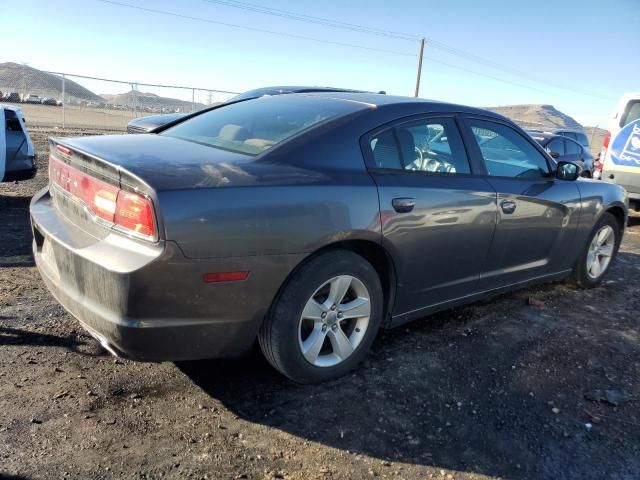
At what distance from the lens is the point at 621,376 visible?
337 cm

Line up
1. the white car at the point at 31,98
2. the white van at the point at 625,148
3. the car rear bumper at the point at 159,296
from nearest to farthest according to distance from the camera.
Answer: the car rear bumper at the point at 159,296
the white van at the point at 625,148
the white car at the point at 31,98

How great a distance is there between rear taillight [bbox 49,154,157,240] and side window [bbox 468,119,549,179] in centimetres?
240

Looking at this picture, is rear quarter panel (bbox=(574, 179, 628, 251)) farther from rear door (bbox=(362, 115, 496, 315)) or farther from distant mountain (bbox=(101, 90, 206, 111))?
distant mountain (bbox=(101, 90, 206, 111))

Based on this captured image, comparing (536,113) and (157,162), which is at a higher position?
(536,113)

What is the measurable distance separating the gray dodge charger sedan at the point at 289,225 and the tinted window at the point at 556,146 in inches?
304

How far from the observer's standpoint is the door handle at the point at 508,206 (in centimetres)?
369

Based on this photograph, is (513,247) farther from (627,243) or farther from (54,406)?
(627,243)

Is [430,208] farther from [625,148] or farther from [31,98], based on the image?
[31,98]

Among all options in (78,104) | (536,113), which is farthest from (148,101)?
(536,113)

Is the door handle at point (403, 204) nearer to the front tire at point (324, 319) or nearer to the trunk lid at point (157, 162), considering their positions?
the front tire at point (324, 319)

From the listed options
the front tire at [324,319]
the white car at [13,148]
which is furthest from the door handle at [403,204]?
the white car at [13,148]

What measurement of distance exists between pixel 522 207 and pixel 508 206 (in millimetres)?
197

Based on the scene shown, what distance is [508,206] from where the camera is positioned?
12.3 ft

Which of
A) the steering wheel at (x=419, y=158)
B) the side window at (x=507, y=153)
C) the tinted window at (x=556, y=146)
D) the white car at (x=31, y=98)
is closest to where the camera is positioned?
the steering wheel at (x=419, y=158)
